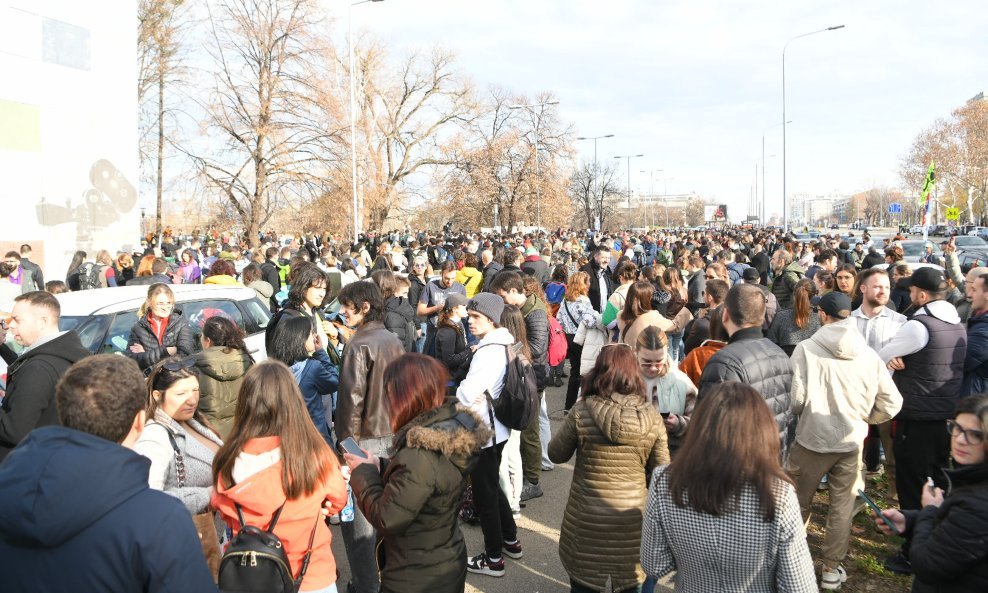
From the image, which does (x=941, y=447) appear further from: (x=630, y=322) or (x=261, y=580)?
(x=261, y=580)

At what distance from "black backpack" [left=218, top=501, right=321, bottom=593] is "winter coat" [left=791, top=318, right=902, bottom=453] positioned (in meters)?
3.36

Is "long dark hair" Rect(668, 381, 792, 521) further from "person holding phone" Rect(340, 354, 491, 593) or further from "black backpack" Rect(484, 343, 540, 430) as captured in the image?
"black backpack" Rect(484, 343, 540, 430)

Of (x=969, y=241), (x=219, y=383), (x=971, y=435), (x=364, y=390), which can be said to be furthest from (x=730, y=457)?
(x=969, y=241)

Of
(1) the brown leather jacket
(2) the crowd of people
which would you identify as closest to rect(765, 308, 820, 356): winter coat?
(2) the crowd of people

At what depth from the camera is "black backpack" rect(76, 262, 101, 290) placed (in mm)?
13453

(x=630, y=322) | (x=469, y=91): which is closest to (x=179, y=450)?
(x=630, y=322)

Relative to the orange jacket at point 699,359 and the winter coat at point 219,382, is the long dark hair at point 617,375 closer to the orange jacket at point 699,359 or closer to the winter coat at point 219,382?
the orange jacket at point 699,359

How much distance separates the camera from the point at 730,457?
250cm

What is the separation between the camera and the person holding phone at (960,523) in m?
2.35

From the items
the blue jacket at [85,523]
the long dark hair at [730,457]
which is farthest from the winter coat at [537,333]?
the blue jacket at [85,523]

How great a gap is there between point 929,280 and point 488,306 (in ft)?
11.6

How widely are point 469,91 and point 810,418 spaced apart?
145ft

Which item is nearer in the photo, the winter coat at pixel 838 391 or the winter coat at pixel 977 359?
the winter coat at pixel 838 391

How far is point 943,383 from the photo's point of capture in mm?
4945
